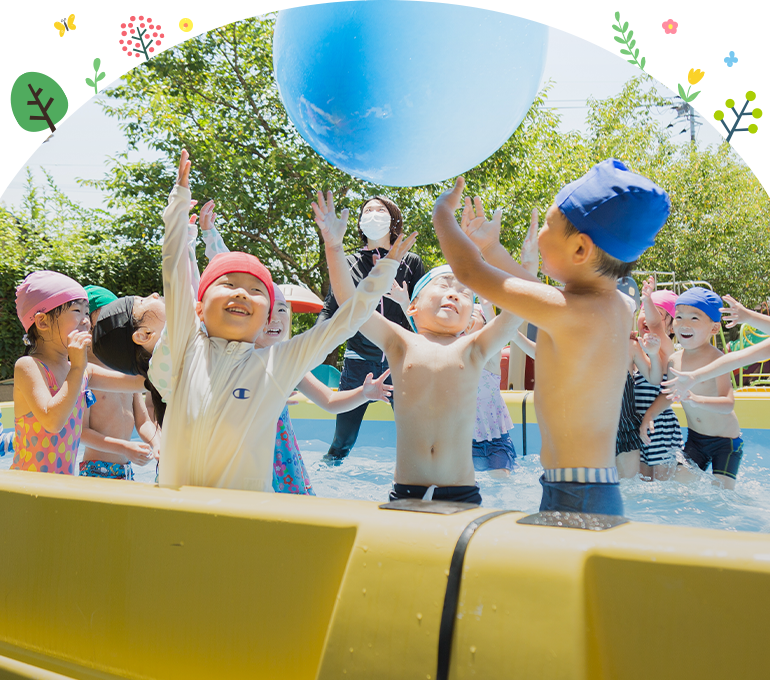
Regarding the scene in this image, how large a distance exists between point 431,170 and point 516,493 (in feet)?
8.01

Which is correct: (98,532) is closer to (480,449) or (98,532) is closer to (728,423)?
(480,449)

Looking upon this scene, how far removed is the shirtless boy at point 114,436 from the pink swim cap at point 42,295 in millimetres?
466

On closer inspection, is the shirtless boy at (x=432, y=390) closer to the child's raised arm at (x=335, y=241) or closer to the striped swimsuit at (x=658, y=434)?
the child's raised arm at (x=335, y=241)

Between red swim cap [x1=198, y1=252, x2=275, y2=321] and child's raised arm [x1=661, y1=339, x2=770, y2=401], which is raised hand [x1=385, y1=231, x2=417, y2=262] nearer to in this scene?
red swim cap [x1=198, y1=252, x2=275, y2=321]

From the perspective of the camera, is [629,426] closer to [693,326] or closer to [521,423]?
[693,326]

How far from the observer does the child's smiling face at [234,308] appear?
6.75 feet

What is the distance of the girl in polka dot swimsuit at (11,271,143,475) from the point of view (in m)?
2.51

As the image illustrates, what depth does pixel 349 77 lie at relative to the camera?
7.97 ft

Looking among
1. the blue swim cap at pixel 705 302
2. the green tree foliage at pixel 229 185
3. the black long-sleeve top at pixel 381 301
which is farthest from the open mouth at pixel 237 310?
the green tree foliage at pixel 229 185

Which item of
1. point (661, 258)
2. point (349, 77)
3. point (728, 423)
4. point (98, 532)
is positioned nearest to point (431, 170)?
point (349, 77)

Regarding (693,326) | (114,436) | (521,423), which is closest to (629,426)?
(693,326)

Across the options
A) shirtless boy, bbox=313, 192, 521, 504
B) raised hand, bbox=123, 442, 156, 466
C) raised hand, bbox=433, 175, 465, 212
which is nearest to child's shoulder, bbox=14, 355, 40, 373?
raised hand, bbox=123, 442, 156, 466

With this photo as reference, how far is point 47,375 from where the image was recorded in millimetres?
2666

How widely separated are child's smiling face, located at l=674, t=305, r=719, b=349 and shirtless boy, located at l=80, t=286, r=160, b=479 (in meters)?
3.30
